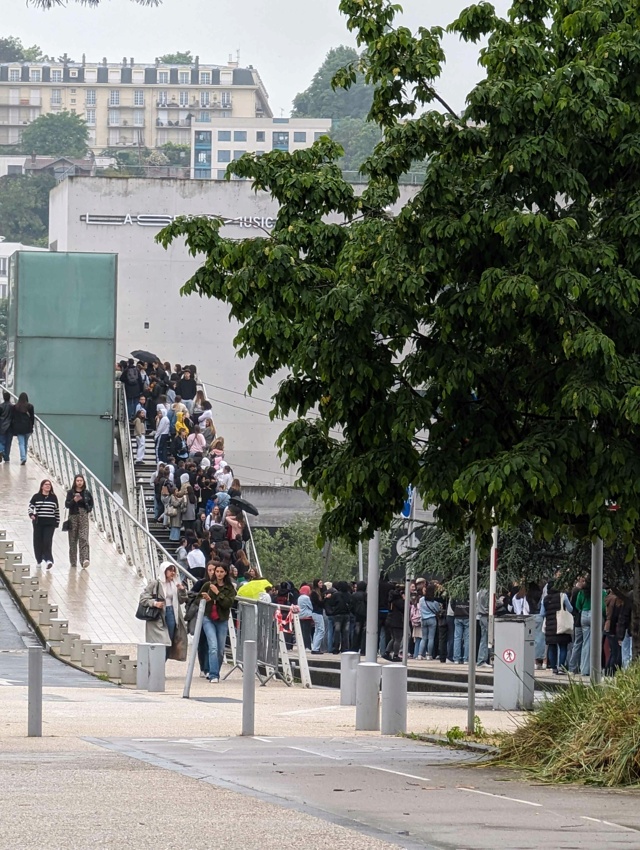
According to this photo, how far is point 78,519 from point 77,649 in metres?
5.39

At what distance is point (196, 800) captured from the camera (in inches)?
379

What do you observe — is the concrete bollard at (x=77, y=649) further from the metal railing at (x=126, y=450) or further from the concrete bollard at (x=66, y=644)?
the metal railing at (x=126, y=450)

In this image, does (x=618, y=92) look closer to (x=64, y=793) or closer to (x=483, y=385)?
(x=483, y=385)

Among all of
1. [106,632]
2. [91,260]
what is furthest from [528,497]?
[91,260]

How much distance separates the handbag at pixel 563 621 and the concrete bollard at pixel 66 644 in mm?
6908

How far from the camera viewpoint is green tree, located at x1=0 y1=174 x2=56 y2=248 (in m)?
167

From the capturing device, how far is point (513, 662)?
1728cm

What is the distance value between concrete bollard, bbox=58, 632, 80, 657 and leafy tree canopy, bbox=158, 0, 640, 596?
11.4 meters

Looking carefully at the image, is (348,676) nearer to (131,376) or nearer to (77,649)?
(77,649)

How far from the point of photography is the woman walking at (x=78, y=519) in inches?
1111

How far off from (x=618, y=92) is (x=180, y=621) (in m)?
12.6

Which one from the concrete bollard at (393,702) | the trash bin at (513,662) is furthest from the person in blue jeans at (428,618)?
the concrete bollard at (393,702)

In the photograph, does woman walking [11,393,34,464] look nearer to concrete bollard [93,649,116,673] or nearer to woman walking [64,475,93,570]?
woman walking [64,475,93,570]

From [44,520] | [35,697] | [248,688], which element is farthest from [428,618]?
[35,697]
